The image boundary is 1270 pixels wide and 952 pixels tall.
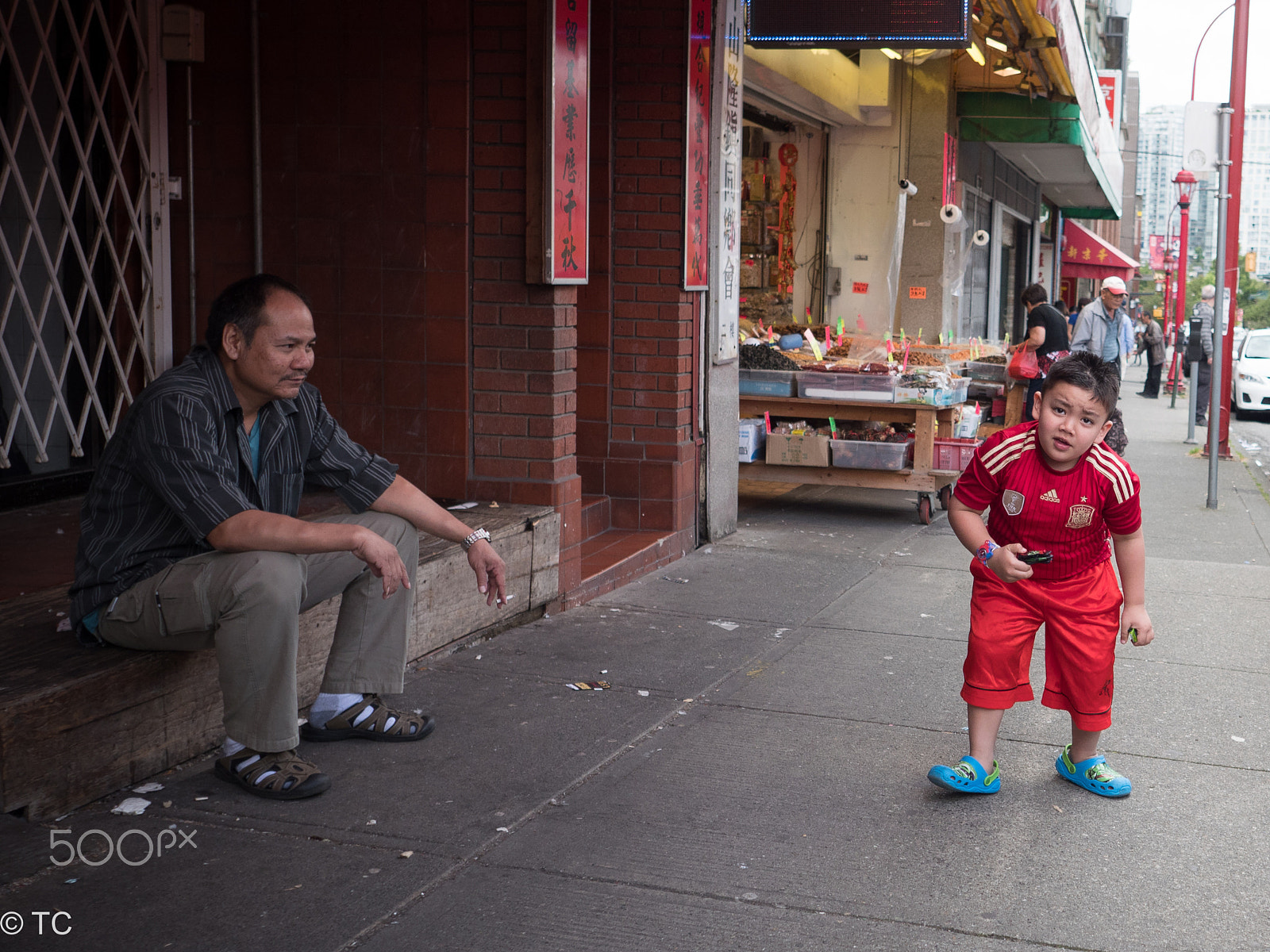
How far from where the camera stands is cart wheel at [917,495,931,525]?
9008mm

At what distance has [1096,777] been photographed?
3898 millimetres

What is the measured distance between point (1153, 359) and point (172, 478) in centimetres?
2393

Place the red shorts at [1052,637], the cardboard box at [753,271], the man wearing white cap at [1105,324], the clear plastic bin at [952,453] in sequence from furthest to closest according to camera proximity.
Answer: the cardboard box at [753,271] < the man wearing white cap at [1105,324] < the clear plastic bin at [952,453] < the red shorts at [1052,637]

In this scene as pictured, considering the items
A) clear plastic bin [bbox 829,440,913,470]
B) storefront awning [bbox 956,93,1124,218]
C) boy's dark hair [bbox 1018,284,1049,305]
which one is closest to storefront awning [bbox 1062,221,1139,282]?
storefront awning [bbox 956,93,1124,218]

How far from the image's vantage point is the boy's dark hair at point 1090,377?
11.7 ft

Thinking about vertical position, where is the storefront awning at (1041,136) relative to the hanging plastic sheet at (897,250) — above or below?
above

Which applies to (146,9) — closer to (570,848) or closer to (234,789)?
(234,789)

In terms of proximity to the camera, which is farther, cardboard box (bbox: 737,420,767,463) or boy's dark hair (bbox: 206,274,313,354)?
cardboard box (bbox: 737,420,767,463)

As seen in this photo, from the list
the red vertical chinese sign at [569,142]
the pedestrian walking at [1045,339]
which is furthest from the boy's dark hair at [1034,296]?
the red vertical chinese sign at [569,142]

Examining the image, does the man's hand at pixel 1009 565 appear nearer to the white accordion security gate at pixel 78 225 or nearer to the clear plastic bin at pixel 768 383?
the white accordion security gate at pixel 78 225

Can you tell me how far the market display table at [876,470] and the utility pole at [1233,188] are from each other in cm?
308

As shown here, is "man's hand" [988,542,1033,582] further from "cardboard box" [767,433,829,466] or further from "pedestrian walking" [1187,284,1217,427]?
"pedestrian walking" [1187,284,1217,427]

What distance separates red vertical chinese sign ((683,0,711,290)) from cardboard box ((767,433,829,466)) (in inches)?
72.5

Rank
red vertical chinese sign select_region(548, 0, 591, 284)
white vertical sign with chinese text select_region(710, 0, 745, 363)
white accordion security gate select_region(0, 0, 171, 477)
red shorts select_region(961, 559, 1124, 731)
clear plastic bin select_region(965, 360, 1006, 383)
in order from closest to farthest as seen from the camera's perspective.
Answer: red shorts select_region(961, 559, 1124, 731)
white accordion security gate select_region(0, 0, 171, 477)
red vertical chinese sign select_region(548, 0, 591, 284)
white vertical sign with chinese text select_region(710, 0, 745, 363)
clear plastic bin select_region(965, 360, 1006, 383)
